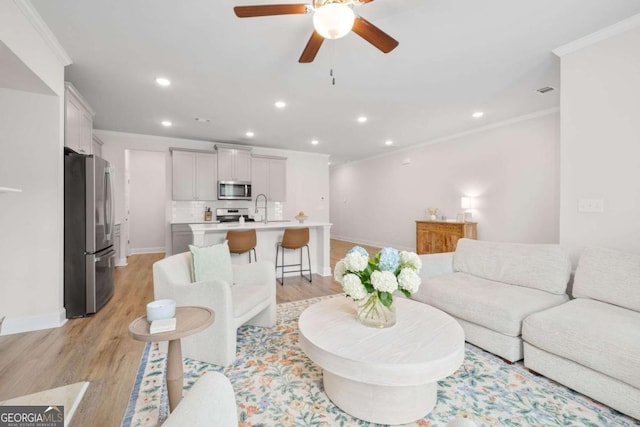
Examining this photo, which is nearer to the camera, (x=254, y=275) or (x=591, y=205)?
(x=591, y=205)

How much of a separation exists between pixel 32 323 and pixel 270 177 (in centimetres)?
458

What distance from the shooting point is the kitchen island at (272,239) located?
13.1 feet

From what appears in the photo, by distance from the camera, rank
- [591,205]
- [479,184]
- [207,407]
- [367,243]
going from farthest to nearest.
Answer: [367,243] → [479,184] → [591,205] → [207,407]

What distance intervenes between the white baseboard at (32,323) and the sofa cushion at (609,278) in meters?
4.62

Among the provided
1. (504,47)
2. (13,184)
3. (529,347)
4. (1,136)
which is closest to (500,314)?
(529,347)

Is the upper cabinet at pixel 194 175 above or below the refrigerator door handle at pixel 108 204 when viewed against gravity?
above

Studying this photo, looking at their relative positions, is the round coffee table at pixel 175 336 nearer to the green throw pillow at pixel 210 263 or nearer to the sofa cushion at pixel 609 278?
the green throw pillow at pixel 210 263

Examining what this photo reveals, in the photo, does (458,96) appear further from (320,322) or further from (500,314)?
(320,322)

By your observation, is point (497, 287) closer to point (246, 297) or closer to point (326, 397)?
point (326, 397)

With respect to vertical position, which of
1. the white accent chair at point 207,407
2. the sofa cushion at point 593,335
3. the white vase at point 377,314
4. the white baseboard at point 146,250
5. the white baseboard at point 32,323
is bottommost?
the white baseboard at point 32,323

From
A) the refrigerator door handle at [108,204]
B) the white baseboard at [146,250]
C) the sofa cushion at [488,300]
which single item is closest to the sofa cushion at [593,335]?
the sofa cushion at [488,300]

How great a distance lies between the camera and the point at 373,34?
1904 mm

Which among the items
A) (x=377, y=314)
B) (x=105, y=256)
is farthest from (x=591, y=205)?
(x=105, y=256)

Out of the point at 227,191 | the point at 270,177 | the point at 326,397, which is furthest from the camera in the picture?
the point at 270,177
